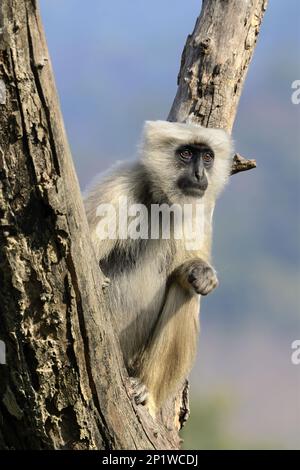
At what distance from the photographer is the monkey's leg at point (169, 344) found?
627 cm

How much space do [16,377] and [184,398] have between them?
119 inches

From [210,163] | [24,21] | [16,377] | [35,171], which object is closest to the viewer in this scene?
[24,21]

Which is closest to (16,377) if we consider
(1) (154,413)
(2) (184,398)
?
(1) (154,413)

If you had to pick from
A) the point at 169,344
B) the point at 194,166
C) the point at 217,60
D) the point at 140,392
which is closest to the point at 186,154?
the point at 194,166

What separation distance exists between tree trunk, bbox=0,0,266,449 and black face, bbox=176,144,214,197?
7.24 feet

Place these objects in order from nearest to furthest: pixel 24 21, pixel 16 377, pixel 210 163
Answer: pixel 24 21, pixel 16 377, pixel 210 163

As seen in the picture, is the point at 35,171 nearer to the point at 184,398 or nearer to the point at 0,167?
the point at 0,167

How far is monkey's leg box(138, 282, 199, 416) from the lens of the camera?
627cm

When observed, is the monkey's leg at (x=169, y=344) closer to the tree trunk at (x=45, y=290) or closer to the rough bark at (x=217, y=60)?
the tree trunk at (x=45, y=290)

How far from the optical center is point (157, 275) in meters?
6.45

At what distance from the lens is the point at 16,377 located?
4.45 meters

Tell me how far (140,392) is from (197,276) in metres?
1.08

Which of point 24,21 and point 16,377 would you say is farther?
point 16,377

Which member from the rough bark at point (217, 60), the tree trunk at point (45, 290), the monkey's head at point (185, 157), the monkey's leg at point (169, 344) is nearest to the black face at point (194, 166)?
the monkey's head at point (185, 157)
